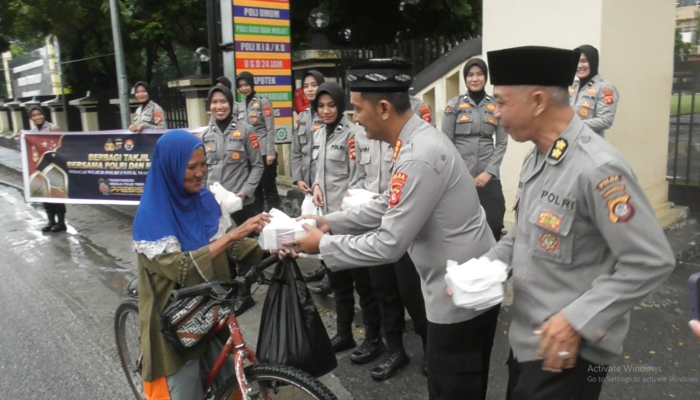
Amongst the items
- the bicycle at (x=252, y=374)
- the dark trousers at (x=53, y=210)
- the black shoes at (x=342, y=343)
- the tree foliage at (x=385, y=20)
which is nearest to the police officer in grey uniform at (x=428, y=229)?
the bicycle at (x=252, y=374)

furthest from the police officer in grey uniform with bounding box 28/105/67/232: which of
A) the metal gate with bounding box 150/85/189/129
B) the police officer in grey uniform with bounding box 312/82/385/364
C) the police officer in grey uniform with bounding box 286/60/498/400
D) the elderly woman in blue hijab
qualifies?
the police officer in grey uniform with bounding box 286/60/498/400

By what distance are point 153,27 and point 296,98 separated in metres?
6.03

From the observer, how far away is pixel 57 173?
8.05 m

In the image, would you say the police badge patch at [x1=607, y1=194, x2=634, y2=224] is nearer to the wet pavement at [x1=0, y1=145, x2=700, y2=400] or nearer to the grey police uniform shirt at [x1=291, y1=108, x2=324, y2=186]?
the wet pavement at [x1=0, y1=145, x2=700, y2=400]

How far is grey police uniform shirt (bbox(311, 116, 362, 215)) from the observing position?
4410 mm

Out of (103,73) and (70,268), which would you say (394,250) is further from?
(103,73)

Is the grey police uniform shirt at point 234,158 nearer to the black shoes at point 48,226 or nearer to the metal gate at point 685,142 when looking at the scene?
the black shoes at point 48,226

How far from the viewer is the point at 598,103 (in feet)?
15.7

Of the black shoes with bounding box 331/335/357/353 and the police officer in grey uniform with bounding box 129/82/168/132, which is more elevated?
the police officer in grey uniform with bounding box 129/82/168/132

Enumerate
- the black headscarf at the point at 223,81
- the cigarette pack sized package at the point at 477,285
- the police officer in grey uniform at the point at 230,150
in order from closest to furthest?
the cigarette pack sized package at the point at 477,285
the police officer in grey uniform at the point at 230,150
the black headscarf at the point at 223,81

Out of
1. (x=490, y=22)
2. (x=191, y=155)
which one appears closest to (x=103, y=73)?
(x=490, y=22)

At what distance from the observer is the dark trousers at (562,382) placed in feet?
5.78

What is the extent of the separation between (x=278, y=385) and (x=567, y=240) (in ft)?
4.34

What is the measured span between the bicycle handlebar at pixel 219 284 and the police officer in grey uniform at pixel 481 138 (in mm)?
3015
